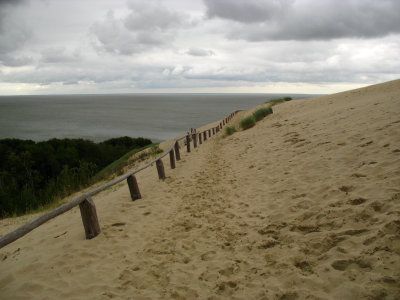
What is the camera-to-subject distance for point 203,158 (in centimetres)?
1127

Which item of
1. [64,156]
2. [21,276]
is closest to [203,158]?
[21,276]

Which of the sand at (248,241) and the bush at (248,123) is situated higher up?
the bush at (248,123)

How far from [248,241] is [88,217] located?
2.55m

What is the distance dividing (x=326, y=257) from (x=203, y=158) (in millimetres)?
8301

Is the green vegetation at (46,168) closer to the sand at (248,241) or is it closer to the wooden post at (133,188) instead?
the sand at (248,241)

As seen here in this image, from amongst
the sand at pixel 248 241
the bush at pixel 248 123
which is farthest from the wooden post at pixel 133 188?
the bush at pixel 248 123

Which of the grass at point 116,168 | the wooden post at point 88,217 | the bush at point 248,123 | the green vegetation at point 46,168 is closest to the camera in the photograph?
the wooden post at point 88,217

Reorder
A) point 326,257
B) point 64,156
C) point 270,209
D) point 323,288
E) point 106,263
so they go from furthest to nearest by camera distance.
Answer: point 64,156
point 270,209
point 106,263
point 326,257
point 323,288

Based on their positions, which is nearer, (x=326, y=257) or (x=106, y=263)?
(x=326, y=257)

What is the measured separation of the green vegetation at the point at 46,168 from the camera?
9579mm

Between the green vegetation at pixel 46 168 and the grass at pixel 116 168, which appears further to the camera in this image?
the grass at pixel 116 168

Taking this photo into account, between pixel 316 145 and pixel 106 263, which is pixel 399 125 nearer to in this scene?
pixel 316 145

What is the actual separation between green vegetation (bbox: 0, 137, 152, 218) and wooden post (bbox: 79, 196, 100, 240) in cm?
562

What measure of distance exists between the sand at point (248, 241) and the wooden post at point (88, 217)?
6.6 inches
